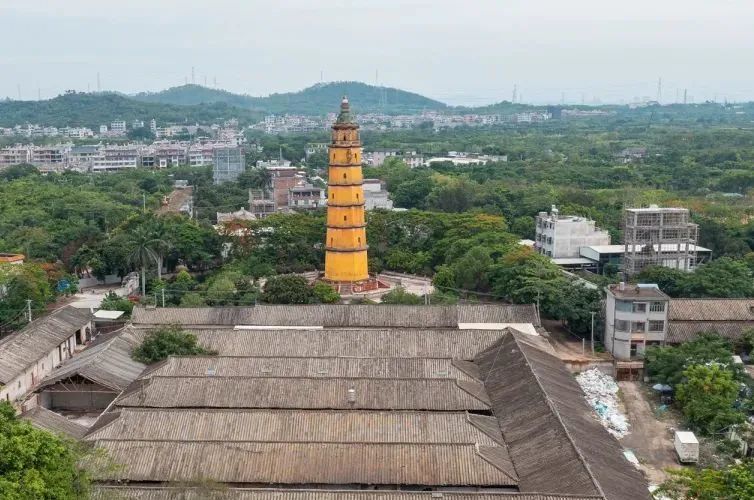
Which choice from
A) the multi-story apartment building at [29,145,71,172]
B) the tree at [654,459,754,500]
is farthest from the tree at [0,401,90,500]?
the multi-story apartment building at [29,145,71,172]

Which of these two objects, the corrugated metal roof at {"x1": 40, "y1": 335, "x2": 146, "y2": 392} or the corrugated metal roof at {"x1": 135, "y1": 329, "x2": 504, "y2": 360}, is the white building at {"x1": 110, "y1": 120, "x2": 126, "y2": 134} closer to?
the corrugated metal roof at {"x1": 40, "y1": 335, "x2": 146, "y2": 392}

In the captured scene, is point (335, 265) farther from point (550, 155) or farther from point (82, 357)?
point (550, 155)

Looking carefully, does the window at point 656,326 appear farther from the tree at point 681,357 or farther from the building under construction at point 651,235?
the building under construction at point 651,235

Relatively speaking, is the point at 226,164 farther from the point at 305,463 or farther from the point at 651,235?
the point at 305,463

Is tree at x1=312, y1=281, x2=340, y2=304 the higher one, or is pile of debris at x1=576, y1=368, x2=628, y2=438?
tree at x1=312, y1=281, x2=340, y2=304

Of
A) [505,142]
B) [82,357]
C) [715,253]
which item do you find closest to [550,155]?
[505,142]

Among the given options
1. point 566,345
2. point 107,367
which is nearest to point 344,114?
point 566,345
